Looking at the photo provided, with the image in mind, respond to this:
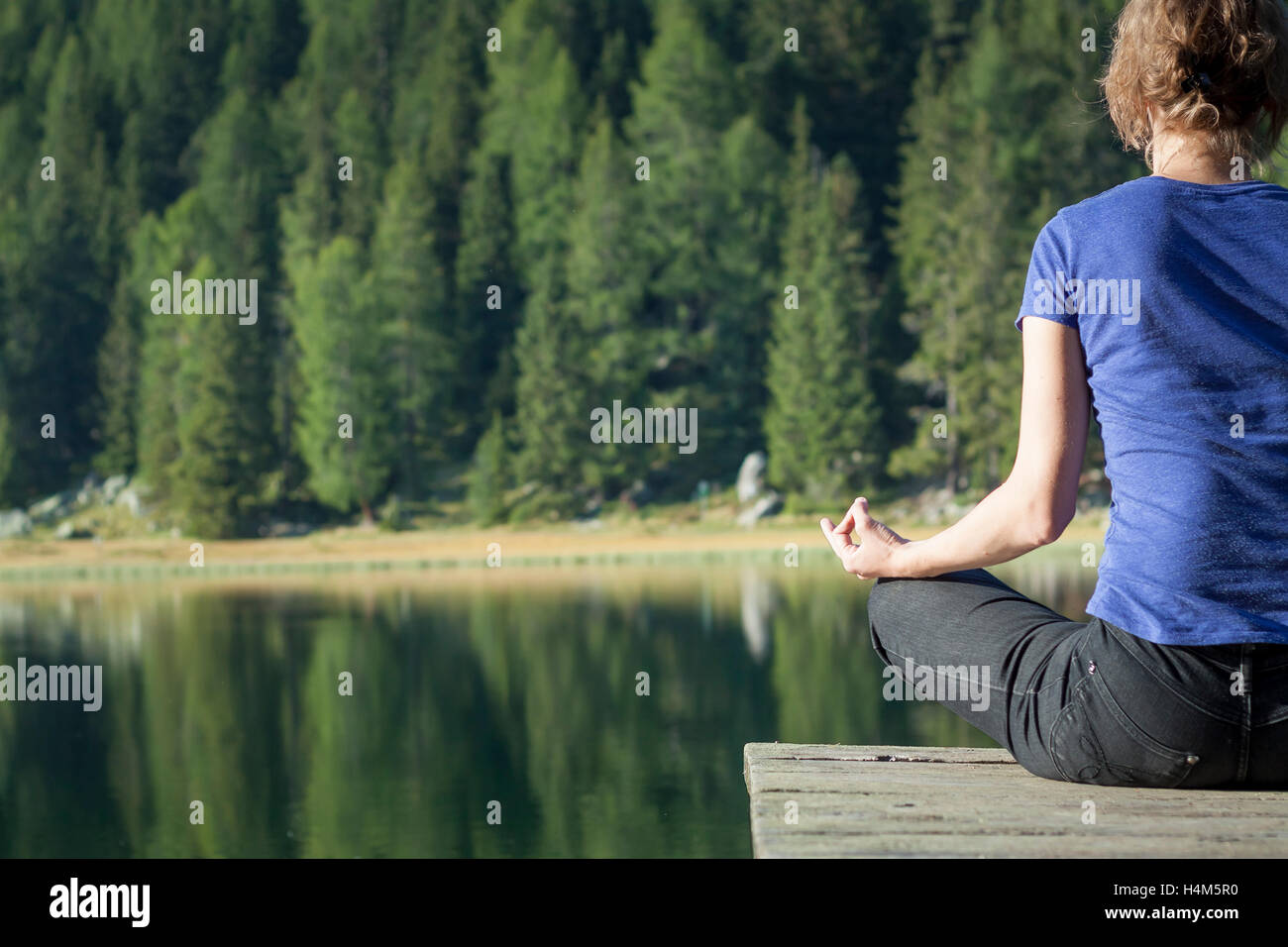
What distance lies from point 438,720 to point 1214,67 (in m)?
10.7

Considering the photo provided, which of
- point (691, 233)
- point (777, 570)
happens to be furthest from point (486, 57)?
point (777, 570)

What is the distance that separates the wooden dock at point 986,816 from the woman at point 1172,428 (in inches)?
2.4

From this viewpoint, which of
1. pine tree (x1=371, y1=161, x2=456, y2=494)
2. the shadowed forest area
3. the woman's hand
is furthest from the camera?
pine tree (x1=371, y1=161, x2=456, y2=494)

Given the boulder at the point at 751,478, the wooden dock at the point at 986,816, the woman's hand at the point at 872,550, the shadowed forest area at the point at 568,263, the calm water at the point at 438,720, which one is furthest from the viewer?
the shadowed forest area at the point at 568,263

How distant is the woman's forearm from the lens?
63.2 inches

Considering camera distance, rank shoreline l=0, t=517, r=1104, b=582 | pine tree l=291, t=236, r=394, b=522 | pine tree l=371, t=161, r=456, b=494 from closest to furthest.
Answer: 1. shoreline l=0, t=517, r=1104, b=582
2. pine tree l=291, t=236, r=394, b=522
3. pine tree l=371, t=161, r=456, b=494

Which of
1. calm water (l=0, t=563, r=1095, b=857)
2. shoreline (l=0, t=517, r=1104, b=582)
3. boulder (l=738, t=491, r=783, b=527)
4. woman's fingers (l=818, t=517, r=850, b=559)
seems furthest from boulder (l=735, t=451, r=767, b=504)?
woman's fingers (l=818, t=517, r=850, b=559)

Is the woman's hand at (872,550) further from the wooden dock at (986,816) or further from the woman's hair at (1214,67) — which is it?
the woman's hair at (1214,67)

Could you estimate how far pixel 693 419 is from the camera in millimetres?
26516

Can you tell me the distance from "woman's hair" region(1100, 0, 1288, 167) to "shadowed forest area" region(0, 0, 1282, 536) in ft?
76.0

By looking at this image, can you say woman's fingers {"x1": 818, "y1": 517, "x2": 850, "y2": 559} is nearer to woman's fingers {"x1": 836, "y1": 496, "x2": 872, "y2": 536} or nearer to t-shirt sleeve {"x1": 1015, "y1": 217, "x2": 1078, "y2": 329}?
woman's fingers {"x1": 836, "y1": 496, "x2": 872, "y2": 536}

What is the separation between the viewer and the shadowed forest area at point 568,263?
2612 centimetres

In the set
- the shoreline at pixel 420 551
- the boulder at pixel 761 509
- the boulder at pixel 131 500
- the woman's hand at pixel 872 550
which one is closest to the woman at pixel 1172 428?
the woman's hand at pixel 872 550
